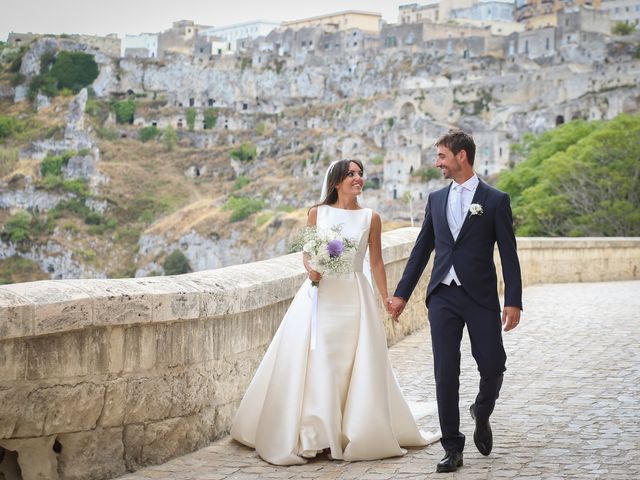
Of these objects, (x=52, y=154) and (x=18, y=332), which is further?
(x=52, y=154)

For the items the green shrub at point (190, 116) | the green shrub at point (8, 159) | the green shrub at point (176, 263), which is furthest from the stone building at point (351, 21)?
the green shrub at point (176, 263)

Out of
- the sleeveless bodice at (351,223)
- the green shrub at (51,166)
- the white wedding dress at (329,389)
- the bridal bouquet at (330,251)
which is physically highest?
the sleeveless bodice at (351,223)

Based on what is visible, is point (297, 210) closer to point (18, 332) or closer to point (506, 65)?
point (506, 65)

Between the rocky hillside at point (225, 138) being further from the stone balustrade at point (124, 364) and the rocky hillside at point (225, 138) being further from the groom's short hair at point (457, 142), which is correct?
the groom's short hair at point (457, 142)

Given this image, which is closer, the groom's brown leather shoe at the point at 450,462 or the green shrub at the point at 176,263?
the groom's brown leather shoe at the point at 450,462

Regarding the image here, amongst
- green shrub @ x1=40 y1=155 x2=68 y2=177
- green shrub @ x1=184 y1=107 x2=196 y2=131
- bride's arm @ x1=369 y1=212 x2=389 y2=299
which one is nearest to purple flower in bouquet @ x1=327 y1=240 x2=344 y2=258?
bride's arm @ x1=369 y1=212 x2=389 y2=299

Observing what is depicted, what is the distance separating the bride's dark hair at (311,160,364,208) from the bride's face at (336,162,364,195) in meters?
0.02

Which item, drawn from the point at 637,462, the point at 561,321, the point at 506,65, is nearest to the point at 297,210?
the point at 506,65

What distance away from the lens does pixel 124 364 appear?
17.1 ft

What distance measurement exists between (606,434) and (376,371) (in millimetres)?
1316

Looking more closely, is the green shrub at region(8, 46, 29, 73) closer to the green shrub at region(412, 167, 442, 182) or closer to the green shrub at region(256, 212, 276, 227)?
the green shrub at region(256, 212, 276, 227)

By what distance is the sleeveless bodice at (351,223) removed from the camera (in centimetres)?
595

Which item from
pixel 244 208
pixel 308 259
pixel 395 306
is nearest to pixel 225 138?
pixel 244 208

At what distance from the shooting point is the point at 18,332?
4.55 meters
